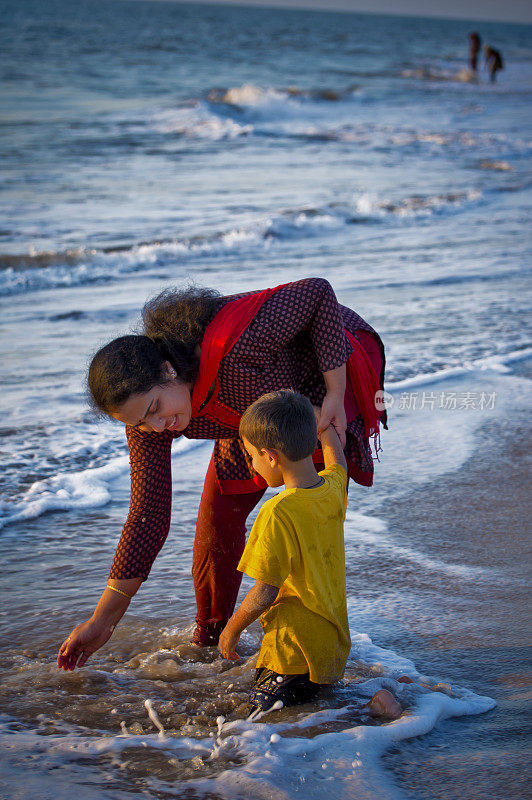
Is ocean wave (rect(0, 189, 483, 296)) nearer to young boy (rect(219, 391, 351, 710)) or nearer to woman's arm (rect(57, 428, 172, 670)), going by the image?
woman's arm (rect(57, 428, 172, 670))

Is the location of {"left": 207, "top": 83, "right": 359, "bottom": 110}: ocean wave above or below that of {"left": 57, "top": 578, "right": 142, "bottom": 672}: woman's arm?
above

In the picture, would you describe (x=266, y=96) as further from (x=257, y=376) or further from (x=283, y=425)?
(x=283, y=425)

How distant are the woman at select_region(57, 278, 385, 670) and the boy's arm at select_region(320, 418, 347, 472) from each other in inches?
1.2

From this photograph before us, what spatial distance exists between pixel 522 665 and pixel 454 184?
13.2 metres

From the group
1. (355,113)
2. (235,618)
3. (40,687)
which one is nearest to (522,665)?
(235,618)

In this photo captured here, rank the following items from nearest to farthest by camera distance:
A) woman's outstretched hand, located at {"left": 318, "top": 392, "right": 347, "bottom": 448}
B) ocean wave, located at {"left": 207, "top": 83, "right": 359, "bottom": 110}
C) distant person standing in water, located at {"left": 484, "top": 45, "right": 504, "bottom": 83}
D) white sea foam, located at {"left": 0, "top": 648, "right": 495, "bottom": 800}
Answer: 1. white sea foam, located at {"left": 0, "top": 648, "right": 495, "bottom": 800}
2. woman's outstretched hand, located at {"left": 318, "top": 392, "right": 347, "bottom": 448}
3. ocean wave, located at {"left": 207, "top": 83, "right": 359, "bottom": 110}
4. distant person standing in water, located at {"left": 484, "top": 45, "right": 504, "bottom": 83}

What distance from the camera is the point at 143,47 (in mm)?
42188

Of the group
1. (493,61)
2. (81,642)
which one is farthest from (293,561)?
(493,61)

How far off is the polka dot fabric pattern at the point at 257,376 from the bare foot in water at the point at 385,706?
720mm

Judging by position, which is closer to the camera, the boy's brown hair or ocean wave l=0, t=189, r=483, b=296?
the boy's brown hair

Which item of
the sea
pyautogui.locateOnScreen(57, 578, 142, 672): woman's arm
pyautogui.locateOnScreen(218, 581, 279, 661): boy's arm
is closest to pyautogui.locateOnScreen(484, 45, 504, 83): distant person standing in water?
the sea

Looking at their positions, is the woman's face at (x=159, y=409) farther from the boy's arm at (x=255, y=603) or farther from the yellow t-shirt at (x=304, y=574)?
the boy's arm at (x=255, y=603)

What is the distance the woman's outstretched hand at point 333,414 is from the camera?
8.48 feet

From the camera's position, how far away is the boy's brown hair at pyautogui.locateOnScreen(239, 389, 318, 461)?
7.55ft
